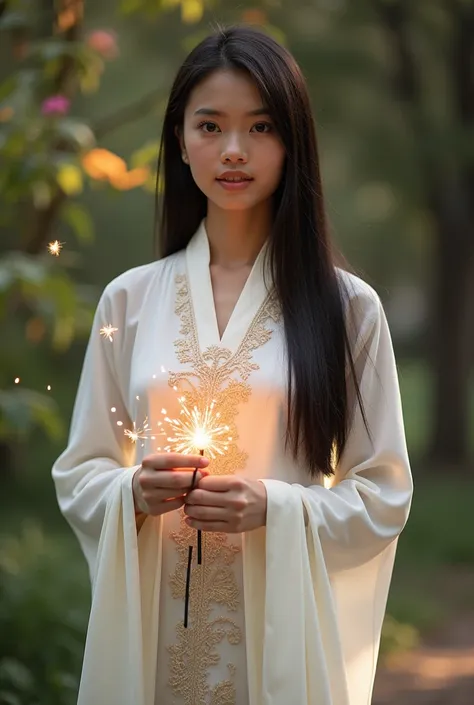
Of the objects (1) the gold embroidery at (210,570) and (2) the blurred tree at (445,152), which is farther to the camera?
(2) the blurred tree at (445,152)

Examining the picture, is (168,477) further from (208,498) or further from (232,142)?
(232,142)

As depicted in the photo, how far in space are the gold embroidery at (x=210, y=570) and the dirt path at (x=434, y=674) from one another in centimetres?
289

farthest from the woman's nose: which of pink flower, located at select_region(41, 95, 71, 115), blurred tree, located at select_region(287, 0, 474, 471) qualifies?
blurred tree, located at select_region(287, 0, 474, 471)

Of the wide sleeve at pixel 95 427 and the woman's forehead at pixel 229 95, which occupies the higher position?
the woman's forehead at pixel 229 95

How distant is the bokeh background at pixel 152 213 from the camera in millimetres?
3557

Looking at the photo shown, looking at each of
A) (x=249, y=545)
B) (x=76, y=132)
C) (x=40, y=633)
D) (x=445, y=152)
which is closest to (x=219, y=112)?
(x=249, y=545)

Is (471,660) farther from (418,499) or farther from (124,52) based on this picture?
(124,52)

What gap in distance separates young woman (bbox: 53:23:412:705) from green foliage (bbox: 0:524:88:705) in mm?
1388

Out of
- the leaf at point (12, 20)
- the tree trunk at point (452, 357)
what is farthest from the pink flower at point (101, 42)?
the tree trunk at point (452, 357)

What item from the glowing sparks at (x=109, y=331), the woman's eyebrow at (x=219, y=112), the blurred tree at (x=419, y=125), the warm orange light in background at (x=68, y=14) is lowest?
the glowing sparks at (x=109, y=331)

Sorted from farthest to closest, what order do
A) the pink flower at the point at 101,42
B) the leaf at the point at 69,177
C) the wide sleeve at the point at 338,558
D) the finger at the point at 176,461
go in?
the pink flower at the point at 101,42
the leaf at the point at 69,177
the wide sleeve at the point at 338,558
the finger at the point at 176,461

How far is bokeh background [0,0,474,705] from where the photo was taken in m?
3.56

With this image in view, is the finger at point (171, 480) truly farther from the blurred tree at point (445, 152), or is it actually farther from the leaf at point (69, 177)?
the blurred tree at point (445, 152)

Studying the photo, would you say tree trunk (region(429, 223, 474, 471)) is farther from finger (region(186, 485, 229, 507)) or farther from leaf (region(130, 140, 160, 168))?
finger (region(186, 485, 229, 507))
